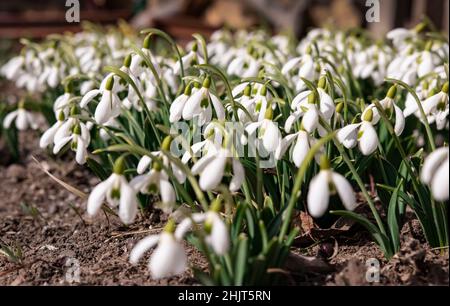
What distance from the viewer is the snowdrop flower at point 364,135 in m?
1.77

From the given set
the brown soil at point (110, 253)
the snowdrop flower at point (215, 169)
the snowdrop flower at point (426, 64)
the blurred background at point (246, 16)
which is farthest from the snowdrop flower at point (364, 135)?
the blurred background at point (246, 16)

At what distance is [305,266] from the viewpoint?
185cm

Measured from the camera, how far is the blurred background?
537 cm

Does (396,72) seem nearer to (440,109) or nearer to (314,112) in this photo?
(440,109)

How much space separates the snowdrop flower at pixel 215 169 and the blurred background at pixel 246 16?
3.61 meters

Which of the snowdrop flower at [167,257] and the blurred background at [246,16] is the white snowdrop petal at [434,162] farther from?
the blurred background at [246,16]

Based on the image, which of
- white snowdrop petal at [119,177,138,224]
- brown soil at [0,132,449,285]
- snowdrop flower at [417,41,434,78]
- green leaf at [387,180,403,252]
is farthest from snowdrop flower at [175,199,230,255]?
snowdrop flower at [417,41,434,78]

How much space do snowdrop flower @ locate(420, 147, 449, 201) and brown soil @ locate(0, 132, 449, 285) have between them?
0.35 metres

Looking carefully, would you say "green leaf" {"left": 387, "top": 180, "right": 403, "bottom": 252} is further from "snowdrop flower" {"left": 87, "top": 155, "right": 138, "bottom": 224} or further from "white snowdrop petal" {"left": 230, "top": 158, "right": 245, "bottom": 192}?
"snowdrop flower" {"left": 87, "top": 155, "right": 138, "bottom": 224}

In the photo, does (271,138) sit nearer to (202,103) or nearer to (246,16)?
(202,103)

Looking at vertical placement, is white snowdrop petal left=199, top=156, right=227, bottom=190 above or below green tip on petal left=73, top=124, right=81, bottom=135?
above
